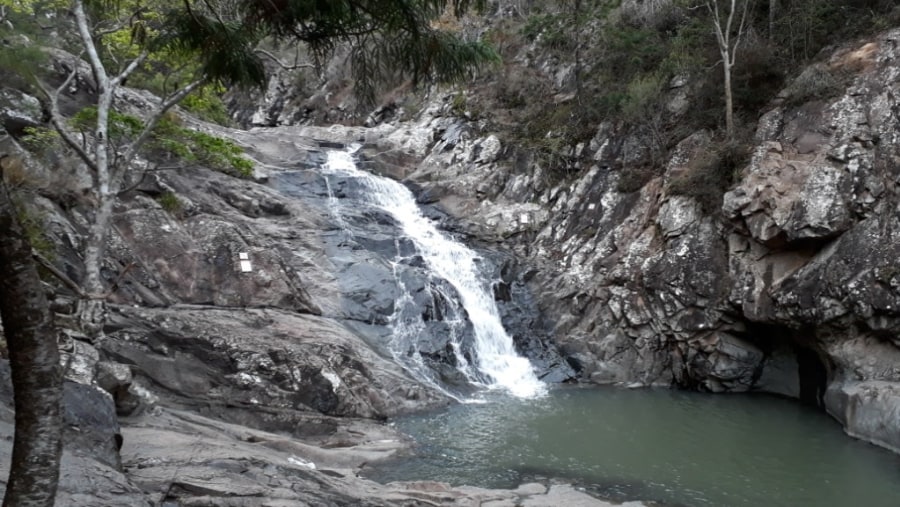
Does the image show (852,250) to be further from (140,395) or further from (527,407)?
(140,395)

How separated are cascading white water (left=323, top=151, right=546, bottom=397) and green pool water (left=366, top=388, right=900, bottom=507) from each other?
133 centimetres

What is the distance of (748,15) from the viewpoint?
1952 cm

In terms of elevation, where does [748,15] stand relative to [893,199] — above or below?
above

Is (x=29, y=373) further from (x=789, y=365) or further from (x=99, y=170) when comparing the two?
(x=789, y=365)

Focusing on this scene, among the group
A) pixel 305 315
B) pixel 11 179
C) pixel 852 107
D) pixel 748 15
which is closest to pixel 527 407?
pixel 305 315

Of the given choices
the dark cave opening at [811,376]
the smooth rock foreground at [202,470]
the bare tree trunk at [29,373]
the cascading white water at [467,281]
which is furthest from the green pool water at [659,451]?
the bare tree trunk at [29,373]

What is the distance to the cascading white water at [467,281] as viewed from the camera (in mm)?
15750

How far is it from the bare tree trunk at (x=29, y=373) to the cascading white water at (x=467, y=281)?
12709 millimetres

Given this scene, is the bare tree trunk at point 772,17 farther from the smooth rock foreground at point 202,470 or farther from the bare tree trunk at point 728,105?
the smooth rock foreground at point 202,470

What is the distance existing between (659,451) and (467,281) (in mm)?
7944

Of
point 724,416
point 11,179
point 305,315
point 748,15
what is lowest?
point 724,416

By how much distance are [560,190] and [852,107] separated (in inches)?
329

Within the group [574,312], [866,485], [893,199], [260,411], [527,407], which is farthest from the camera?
[574,312]

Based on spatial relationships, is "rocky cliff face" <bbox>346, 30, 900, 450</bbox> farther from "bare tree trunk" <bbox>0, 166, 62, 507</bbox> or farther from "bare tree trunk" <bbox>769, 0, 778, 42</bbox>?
"bare tree trunk" <bbox>0, 166, 62, 507</bbox>
